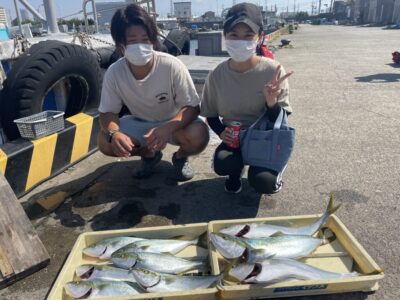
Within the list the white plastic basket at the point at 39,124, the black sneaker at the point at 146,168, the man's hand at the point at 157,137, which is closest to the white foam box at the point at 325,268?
the man's hand at the point at 157,137

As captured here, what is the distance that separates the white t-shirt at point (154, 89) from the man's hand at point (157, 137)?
0.43m

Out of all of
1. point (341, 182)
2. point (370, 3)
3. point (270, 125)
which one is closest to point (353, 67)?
point (341, 182)

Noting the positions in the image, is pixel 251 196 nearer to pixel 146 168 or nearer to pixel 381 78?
pixel 146 168

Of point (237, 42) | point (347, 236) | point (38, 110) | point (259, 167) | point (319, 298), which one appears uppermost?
point (237, 42)

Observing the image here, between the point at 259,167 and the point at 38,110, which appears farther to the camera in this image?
the point at 38,110

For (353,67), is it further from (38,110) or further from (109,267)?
(109,267)

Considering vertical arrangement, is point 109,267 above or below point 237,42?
below

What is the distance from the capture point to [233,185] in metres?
3.61

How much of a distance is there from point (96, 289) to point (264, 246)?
116 cm

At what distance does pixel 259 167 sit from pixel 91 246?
163 centimetres

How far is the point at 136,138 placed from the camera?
371 cm

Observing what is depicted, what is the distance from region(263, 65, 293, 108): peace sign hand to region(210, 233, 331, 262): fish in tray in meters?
1.17

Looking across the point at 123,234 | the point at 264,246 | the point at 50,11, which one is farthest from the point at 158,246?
the point at 50,11

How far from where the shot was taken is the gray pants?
3123mm
